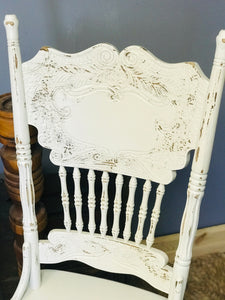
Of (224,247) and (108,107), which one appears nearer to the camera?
(108,107)

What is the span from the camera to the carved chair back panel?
659 mm

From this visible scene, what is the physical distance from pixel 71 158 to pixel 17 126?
133 millimetres

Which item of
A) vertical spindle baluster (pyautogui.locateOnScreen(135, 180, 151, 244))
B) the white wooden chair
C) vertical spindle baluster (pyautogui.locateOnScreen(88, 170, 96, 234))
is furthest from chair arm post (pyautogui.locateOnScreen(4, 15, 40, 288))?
vertical spindle baluster (pyautogui.locateOnScreen(135, 180, 151, 244))

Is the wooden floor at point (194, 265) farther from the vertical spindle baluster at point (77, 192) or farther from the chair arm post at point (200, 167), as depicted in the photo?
the chair arm post at point (200, 167)

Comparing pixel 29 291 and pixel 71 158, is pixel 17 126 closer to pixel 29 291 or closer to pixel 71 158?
pixel 71 158

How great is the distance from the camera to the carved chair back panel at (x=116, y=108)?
0.66 m

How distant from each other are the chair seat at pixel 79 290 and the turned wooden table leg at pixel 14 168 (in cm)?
13

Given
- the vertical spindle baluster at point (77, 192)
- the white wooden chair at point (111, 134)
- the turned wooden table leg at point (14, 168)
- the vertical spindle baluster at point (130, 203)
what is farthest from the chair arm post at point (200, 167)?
the turned wooden table leg at point (14, 168)

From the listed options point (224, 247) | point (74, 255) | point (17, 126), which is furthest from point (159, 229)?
point (17, 126)

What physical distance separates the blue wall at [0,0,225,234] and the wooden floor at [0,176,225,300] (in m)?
0.24

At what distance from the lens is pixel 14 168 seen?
83 cm

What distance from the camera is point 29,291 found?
2.61 ft

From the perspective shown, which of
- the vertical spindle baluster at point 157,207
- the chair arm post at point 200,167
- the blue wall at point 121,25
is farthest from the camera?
the blue wall at point 121,25

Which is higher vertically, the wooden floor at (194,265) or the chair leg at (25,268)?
the chair leg at (25,268)
